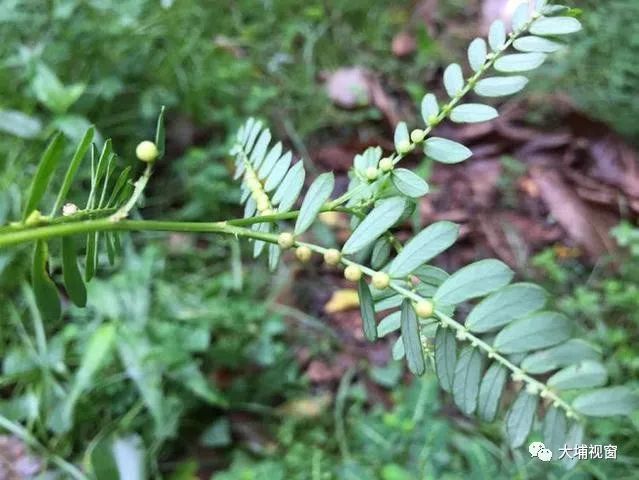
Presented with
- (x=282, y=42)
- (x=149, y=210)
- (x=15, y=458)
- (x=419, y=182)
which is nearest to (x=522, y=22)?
(x=419, y=182)

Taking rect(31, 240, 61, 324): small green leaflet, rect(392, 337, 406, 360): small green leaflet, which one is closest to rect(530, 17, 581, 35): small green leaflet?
rect(392, 337, 406, 360): small green leaflet

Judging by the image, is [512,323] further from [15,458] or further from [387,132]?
[387,132]

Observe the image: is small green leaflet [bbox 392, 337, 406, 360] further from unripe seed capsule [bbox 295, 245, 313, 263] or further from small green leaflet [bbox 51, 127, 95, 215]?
A: small green leaflet [bbox 51, 127, 95, 215]

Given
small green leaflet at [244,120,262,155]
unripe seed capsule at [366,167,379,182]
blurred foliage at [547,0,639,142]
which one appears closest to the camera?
unripe seed capsule at [366,167,379,182]

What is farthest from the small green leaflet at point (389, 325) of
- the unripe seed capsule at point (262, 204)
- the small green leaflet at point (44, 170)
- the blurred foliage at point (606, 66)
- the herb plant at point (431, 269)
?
the blurred foliage at point (606, 66)

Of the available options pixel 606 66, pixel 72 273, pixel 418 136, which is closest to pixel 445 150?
pixel 418 136

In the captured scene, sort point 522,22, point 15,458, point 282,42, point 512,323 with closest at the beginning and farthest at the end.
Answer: point 512,323 → point 522,22 → point 15,458 → point 282,42
